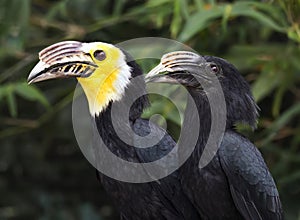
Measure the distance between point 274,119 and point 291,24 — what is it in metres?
0.91

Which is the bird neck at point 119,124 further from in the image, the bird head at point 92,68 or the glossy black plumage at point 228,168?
the glossy black plumage at point 228,168

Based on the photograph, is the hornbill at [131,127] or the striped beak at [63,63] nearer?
the striped beak at [63,63]

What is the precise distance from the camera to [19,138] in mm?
5254

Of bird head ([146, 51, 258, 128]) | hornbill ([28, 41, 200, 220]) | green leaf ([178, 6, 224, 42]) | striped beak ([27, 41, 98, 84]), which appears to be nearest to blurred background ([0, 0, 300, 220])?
green leaf ([178, 6, 224, 42])

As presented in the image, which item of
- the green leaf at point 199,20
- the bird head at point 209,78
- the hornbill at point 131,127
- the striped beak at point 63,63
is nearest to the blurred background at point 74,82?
the green leaf at point 199,20

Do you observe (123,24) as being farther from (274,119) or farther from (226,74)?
(226,74)

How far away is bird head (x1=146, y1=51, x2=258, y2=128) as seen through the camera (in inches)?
104

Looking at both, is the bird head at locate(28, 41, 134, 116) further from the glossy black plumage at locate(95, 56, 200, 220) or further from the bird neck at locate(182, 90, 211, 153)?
the bird neck at locate(182, 90, 211, 153)

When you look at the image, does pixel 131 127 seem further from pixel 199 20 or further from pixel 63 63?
pixel 199 20

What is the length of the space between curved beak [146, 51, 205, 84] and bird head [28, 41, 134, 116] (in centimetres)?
17

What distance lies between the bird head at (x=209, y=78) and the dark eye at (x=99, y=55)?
0.60 feet

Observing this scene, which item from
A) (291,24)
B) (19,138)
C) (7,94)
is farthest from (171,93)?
(19,138)

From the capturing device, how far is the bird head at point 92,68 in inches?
104

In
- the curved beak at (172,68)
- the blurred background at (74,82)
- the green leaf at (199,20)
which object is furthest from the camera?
the blurred background at (74,82)
